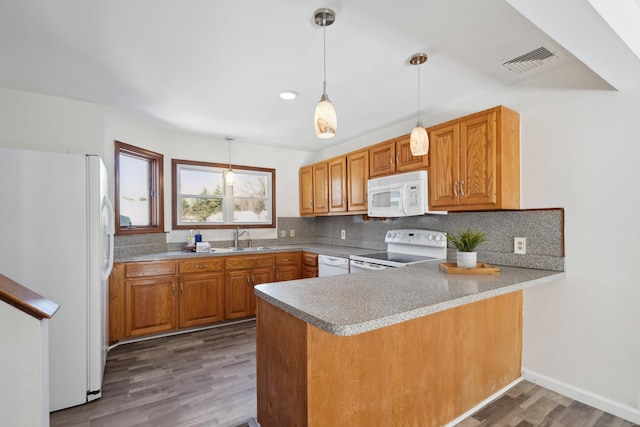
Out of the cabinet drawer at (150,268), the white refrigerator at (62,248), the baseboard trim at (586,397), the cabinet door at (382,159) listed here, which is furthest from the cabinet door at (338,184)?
the white refrigerator at (62,248)

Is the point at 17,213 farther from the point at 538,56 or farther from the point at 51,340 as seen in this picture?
the point at 538,56

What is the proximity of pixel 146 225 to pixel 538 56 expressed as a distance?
4.05 metres

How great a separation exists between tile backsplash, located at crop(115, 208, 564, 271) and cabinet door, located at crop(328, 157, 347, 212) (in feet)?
1.25

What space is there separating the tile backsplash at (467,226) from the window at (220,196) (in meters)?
0.33

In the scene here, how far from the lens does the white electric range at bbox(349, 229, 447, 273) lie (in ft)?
9.48

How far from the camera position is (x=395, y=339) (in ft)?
5.22

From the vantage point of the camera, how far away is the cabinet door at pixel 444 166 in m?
2.52

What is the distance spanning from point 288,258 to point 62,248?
2.42 m

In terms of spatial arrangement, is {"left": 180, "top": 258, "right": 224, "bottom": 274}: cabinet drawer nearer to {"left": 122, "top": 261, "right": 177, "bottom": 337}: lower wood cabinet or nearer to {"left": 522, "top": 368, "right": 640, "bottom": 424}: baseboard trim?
{"left": 122, "top": 261, "right": 177, "bottom": 337}: lower wood cabinet

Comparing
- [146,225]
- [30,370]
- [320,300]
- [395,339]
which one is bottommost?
[395,339]

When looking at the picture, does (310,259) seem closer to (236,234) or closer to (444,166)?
(236,234)

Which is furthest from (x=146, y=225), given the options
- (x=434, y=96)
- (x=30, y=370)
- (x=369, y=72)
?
(x=434, y=96)


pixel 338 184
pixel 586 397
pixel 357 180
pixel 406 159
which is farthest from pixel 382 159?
pixel 586 397

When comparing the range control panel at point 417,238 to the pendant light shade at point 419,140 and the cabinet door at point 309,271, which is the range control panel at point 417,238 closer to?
the cabinet door at point 309,271
